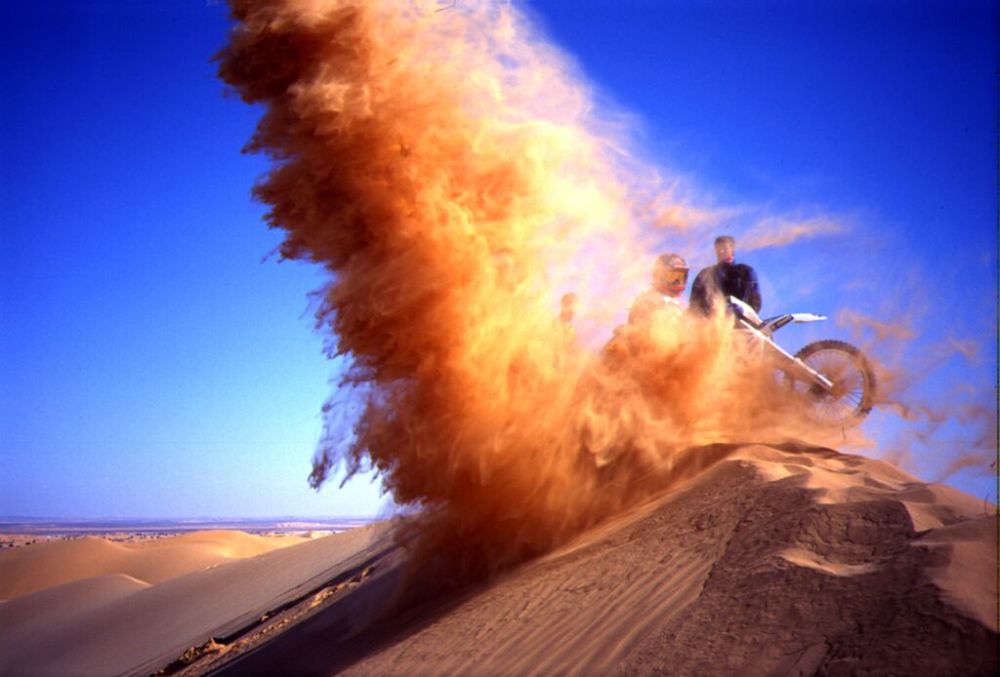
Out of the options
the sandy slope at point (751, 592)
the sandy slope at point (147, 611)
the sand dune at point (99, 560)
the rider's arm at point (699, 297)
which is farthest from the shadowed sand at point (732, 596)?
A: the sand dune at point (99, 560)

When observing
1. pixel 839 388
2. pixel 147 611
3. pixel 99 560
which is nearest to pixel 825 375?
pixel 839 388

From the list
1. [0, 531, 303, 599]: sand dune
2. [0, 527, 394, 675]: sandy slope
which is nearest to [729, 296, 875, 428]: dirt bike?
[0, 527, 394, 675]: sandy slope

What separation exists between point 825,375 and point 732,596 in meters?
5.60

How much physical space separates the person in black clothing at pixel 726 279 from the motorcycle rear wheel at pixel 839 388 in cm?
118

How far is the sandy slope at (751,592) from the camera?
4.34 metres

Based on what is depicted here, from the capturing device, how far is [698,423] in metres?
10.1

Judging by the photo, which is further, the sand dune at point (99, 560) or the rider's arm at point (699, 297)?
the sand dune at point (99, 560)

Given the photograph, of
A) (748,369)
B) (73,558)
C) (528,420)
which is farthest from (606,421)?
(73,558)

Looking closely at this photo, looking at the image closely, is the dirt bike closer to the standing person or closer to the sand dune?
the standing person

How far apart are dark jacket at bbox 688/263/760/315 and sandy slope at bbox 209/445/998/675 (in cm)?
225

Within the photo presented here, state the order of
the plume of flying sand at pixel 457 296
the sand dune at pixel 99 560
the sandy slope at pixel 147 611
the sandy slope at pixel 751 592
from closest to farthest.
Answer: the sandy slope at pixel 751 592 < the plume of flying sand at pixel 457 296 < the sandy slope at pixel 147 611 < the sand dune at pixel 99 560

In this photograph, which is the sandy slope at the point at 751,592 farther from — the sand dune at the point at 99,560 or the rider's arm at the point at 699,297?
the sand dune at the point at 99,560

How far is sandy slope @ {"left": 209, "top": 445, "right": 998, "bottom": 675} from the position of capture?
4336mm

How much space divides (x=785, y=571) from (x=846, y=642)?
3.23 feet
